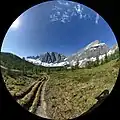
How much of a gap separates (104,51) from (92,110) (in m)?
0.38

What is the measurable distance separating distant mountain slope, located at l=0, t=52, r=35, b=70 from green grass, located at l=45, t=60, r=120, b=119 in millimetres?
172

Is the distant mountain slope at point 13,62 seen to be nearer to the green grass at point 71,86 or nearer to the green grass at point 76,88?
the green grass at point 71,86

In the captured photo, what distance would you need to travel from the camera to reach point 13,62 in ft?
6.65

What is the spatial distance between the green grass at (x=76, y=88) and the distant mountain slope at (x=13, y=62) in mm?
172

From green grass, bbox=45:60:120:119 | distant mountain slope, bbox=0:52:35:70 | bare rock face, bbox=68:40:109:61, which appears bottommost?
green grass, bbox=45:60:120:119

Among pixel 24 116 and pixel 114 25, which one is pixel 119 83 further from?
pixel 24 116

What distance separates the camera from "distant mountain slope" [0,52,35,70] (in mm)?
2014

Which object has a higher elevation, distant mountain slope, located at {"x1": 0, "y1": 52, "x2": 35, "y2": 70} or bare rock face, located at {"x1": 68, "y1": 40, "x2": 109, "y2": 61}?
bare rock face, located at {"x1": 68, "y1": 40, "x2": 109, "y2": 61}

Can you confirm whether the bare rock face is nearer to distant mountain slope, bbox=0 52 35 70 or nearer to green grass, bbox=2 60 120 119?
green grass, bbox=2 60 120 119

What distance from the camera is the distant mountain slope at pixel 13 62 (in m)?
2.01

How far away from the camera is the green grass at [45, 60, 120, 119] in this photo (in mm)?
2039

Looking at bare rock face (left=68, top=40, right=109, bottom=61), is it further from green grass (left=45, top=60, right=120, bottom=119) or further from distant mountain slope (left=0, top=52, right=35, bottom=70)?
distant mountain slope (left=0, top=52, right=35, bottom=70)

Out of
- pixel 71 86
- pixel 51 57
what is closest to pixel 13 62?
Answer: pixel 51 57

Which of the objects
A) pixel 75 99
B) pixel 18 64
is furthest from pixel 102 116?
pixel 18 64
